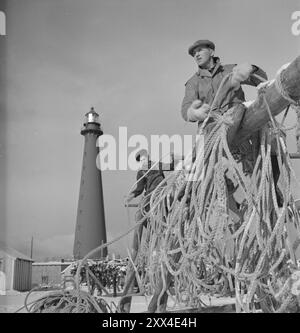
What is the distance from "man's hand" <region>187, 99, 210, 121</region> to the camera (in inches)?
71.5

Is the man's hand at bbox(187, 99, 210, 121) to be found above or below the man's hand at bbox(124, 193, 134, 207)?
above

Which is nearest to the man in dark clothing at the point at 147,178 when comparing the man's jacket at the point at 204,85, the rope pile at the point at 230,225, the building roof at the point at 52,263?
the rope pile at the point at 230,225

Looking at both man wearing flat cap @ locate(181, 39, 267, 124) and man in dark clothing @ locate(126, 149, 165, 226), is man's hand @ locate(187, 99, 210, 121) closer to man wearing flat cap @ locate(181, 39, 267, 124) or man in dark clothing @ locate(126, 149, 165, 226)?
man wearing flat cap @ locate(181, 39, 267, 124)

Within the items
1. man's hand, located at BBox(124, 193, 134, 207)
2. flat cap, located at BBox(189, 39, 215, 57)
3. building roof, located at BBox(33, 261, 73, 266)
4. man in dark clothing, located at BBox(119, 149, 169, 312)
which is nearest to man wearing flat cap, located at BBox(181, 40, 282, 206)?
flat cap, located at BBox(189, 39, 215, 57)

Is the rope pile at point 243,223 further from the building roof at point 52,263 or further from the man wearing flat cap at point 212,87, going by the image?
the building roof at point 52,263

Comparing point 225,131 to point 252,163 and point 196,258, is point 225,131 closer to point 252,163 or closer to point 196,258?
point 252,163

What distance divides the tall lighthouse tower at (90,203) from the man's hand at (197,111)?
7.51m

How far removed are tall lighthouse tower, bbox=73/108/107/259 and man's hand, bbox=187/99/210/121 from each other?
7.51m

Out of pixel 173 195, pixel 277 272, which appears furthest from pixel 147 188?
pixel 277 272

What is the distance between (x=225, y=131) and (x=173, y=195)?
50 cm

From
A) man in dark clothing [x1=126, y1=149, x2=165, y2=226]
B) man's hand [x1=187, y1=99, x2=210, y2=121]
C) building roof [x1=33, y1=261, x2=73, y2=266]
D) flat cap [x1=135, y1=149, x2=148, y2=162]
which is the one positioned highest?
man's hand [x1=187, y1=99, x2=210, y2=121]

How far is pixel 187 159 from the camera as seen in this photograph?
6.49 feet
